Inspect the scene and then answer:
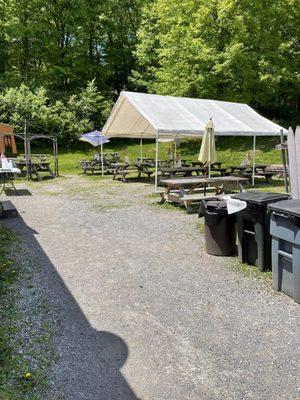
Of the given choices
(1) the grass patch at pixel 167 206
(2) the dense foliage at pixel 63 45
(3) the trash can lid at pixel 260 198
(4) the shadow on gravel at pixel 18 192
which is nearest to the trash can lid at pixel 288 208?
(3) the trash can lid at pixel 260 198

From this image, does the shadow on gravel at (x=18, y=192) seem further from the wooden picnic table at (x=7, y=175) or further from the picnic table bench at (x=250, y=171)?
the picnic table bench at (x=250, y=171)

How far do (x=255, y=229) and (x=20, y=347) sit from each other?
3298 mm

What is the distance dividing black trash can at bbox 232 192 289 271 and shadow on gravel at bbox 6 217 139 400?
2508 millimetres

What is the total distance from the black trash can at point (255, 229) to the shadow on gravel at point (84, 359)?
8.23 feet

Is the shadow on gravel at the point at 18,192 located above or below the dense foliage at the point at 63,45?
below

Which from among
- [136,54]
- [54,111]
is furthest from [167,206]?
[136,54]

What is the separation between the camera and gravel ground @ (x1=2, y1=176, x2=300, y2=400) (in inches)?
117

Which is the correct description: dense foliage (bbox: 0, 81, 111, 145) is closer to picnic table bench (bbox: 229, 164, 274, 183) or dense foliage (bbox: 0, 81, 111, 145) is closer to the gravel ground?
picnic table bench (bbox: 229, 164, 274, 183)

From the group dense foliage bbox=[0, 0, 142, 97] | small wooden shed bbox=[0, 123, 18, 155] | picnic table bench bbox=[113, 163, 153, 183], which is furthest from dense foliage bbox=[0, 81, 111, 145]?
small wooden shed bbox=[0, 123, 18, 155]

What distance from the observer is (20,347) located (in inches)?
136

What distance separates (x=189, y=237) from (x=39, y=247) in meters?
2.84

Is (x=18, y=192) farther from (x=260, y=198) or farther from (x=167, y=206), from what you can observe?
(x=260, y=198)

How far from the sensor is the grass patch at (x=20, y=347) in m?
2.90

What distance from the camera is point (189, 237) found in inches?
291
